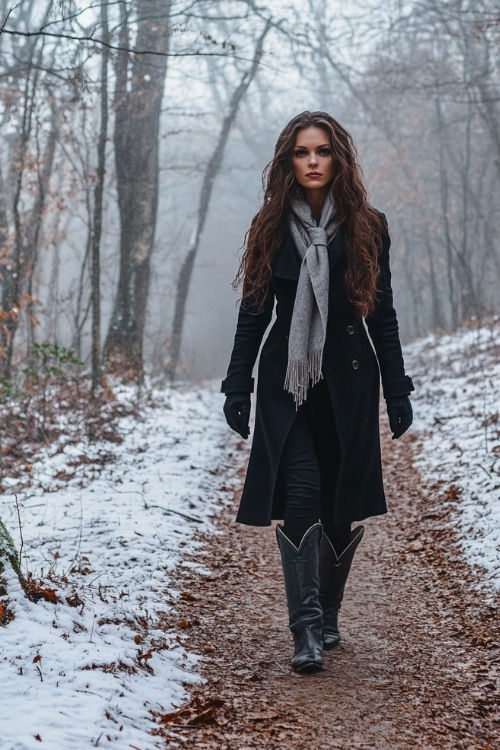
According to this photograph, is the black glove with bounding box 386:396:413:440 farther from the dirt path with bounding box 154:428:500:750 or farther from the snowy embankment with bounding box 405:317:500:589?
the snowy embankment with bounding box 405:317:500:589

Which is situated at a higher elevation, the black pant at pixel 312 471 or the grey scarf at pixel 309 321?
Answer: the grey scarf at pixel 309 321

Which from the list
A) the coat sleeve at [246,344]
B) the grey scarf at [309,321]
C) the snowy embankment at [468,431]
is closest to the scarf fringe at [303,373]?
the grey scarf at [309,321]

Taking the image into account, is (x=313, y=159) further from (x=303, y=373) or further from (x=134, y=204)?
(x=134, y=204)

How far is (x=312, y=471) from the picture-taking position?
10.9 ft

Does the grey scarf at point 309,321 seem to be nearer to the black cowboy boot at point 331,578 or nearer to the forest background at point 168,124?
the black cowboy boot at point 331,578

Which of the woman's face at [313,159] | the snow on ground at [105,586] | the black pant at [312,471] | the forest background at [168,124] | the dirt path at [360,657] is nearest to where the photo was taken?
the snow on ground at [105,586]

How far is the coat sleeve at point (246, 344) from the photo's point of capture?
355cm

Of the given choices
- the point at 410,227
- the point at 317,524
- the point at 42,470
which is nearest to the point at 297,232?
the point at 317,524

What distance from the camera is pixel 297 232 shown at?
3492mm

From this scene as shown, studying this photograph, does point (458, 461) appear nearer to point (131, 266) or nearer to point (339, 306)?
point (339, 306)

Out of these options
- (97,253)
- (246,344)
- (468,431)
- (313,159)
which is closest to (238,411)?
(246,344)

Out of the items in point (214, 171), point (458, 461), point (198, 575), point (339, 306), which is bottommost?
point (198, 575)

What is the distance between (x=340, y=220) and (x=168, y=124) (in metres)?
30.3

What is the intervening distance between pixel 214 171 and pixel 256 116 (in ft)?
47.1
